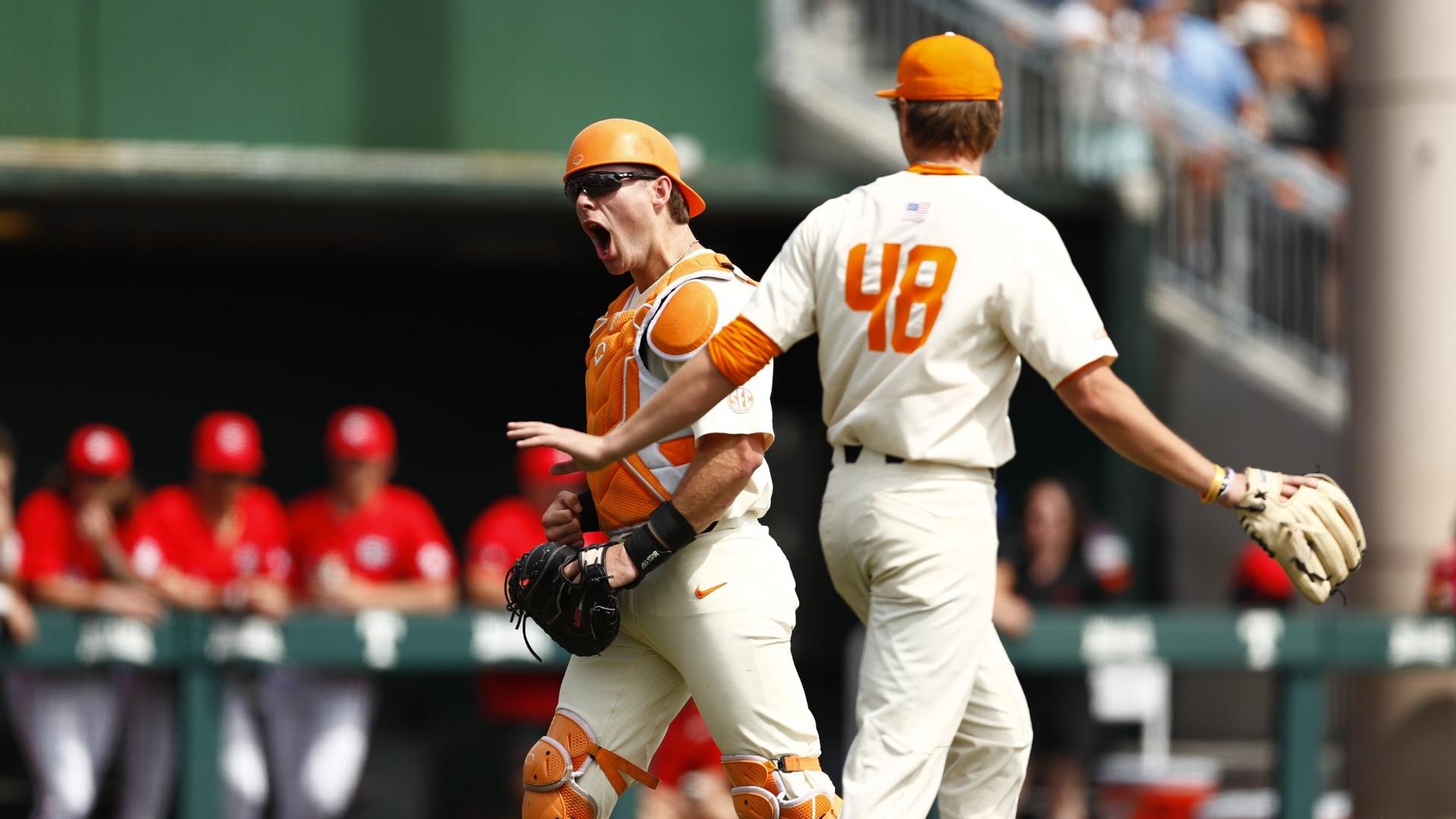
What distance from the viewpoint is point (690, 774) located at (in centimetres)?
849

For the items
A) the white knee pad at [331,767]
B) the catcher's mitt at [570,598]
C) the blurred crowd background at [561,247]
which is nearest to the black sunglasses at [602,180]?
the catcher's mitt at [570,598]

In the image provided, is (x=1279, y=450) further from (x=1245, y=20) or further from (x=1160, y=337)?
(x=1245, y=20)

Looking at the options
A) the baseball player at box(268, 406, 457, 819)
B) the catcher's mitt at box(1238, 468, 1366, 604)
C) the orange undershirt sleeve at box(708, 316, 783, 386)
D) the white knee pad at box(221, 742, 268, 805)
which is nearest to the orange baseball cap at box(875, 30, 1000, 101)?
the orange undershirt sleeve at box(708, 316, 783, 386)

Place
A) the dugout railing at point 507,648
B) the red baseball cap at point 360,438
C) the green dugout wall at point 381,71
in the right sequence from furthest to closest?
the green dugout wall at point 381,71, the red baseball cap at point 360,438, the dugout railing at point 507,648

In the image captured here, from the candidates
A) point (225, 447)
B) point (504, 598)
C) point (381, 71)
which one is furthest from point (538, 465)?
point (381, 71)

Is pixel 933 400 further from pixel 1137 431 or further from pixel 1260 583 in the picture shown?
pixel 1260 583

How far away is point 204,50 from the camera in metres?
10.4

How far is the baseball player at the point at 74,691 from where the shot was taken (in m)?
7.72

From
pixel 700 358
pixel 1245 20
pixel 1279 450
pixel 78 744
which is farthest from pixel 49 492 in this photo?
pixel 1245 20

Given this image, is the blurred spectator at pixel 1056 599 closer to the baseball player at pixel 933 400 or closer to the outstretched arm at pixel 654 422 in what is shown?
the baseball player at pixel 933 400

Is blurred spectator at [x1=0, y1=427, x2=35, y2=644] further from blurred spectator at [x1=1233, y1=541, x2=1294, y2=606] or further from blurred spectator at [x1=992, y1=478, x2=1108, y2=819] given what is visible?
blurred spectator at [x1=1233, y1=541, x2=1294, y2=606]

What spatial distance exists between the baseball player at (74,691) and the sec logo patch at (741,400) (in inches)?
148

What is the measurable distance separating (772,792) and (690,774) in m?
3.98

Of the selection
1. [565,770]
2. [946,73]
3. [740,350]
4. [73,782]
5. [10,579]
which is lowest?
[73,782]
